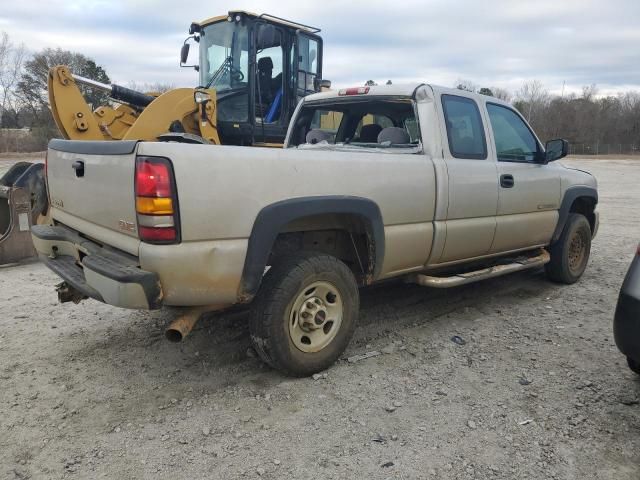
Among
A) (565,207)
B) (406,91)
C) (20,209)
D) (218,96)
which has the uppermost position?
(218,96)

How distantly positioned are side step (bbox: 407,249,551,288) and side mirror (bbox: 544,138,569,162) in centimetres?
103

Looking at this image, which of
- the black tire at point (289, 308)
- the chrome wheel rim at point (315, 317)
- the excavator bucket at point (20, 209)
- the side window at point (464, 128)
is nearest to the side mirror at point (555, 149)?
the side window at point (464, 128)

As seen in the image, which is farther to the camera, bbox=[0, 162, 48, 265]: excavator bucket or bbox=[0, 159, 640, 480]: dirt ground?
bbox=[0, 162, 48, 265]: excavator bucket

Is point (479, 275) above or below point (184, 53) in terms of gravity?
below

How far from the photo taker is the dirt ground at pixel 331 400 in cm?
272

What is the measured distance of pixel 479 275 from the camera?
4703 mm

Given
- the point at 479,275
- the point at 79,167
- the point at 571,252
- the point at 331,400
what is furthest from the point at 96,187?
the point at 571,252

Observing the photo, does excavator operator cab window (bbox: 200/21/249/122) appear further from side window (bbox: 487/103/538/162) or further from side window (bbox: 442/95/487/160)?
side window (bbox: 442/95/487/160)

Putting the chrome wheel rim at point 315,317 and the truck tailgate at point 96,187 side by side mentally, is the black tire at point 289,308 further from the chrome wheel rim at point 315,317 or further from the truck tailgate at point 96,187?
the truck tailgate at point 96,187

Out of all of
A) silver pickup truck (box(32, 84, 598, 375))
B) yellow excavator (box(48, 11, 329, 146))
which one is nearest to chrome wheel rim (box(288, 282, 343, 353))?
silver pickup truck (box(32, 84, 598, 375))

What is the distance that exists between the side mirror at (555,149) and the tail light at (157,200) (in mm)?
4043

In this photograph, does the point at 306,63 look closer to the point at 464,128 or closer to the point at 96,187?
the point at 464,128

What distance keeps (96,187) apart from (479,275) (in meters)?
3.22

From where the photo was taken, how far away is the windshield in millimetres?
8500
